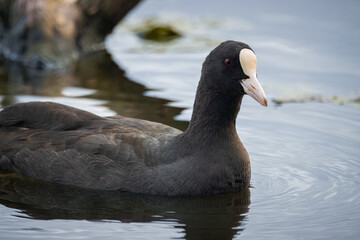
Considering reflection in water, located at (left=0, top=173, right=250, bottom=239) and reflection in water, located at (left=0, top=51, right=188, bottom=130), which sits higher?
reflection in water, located at (left=0, top=51, right=188, bottom=130)

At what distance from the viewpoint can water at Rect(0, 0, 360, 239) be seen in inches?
283

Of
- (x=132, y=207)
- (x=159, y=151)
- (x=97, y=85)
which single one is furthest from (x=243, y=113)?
(x=132, y=207)

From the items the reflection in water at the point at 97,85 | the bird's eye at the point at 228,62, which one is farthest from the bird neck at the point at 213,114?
the reflection in water at the point at 97,85

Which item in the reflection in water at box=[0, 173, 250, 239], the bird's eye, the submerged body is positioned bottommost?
the reflection in water at box=[0, 173, 250, 239]

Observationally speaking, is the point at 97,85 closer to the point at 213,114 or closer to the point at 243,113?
the point at 243,113

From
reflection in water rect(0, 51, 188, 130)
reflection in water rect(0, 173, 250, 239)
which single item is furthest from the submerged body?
reflection in water rect(0, 51, 188, 130)

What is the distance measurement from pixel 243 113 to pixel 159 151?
3.10 m

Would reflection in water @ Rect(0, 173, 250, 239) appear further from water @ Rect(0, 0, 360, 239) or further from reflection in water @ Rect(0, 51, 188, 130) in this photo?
reflection in water @ Rect(0, 51, 188, 130)

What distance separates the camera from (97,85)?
11.9 m

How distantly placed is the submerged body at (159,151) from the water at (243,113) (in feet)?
0.53

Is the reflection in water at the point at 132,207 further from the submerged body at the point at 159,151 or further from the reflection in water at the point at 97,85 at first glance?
the reflection in water at the point at 97,85

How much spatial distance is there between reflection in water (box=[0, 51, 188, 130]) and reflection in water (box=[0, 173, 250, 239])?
2.24 meters

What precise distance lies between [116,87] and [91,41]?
112 inches

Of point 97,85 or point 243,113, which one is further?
point 97,85
